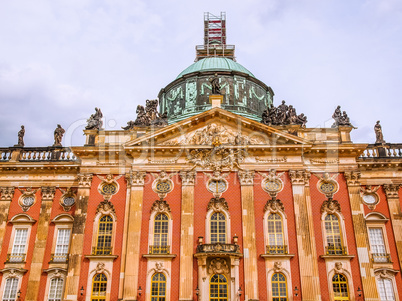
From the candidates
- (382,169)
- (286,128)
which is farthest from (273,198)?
(382,169)

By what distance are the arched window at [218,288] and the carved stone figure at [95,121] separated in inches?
569

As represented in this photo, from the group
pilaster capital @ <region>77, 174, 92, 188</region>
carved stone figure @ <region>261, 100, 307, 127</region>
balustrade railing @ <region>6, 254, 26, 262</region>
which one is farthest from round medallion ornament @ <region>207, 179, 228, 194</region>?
balustrade railing @ <region>6, 254, 26, 262</region>

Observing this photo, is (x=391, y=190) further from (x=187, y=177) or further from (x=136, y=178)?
(x=136, y=178)

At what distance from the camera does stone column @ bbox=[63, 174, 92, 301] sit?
2602 cm

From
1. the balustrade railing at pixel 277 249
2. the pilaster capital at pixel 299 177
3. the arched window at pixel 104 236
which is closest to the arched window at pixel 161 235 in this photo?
the arched window at pixel 104 236

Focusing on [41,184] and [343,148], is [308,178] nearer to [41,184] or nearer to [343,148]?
[343,148]

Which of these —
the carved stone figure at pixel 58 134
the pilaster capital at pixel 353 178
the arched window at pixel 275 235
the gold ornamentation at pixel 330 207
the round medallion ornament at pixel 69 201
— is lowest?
the arched window at pixel 275 235

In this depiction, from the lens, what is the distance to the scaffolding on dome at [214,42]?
159 feet

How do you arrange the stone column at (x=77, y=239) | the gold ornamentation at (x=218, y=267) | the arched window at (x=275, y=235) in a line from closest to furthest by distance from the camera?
1. the stone column at (x=77, y=239)
2. the gold ornamentation at (x=218, y=267)
3. the arched window at (x=275, y=235)

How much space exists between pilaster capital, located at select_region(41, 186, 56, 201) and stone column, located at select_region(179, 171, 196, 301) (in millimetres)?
10104

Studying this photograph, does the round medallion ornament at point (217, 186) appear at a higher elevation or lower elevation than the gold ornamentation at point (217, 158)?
lower

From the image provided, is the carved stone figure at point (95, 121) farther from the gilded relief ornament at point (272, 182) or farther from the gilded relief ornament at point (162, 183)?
the gilded relief ornament at point (272, 182)

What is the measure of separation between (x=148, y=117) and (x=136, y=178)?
5.24 metres

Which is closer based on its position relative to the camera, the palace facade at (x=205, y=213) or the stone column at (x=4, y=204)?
the palace facade at (x=205, y=213)
